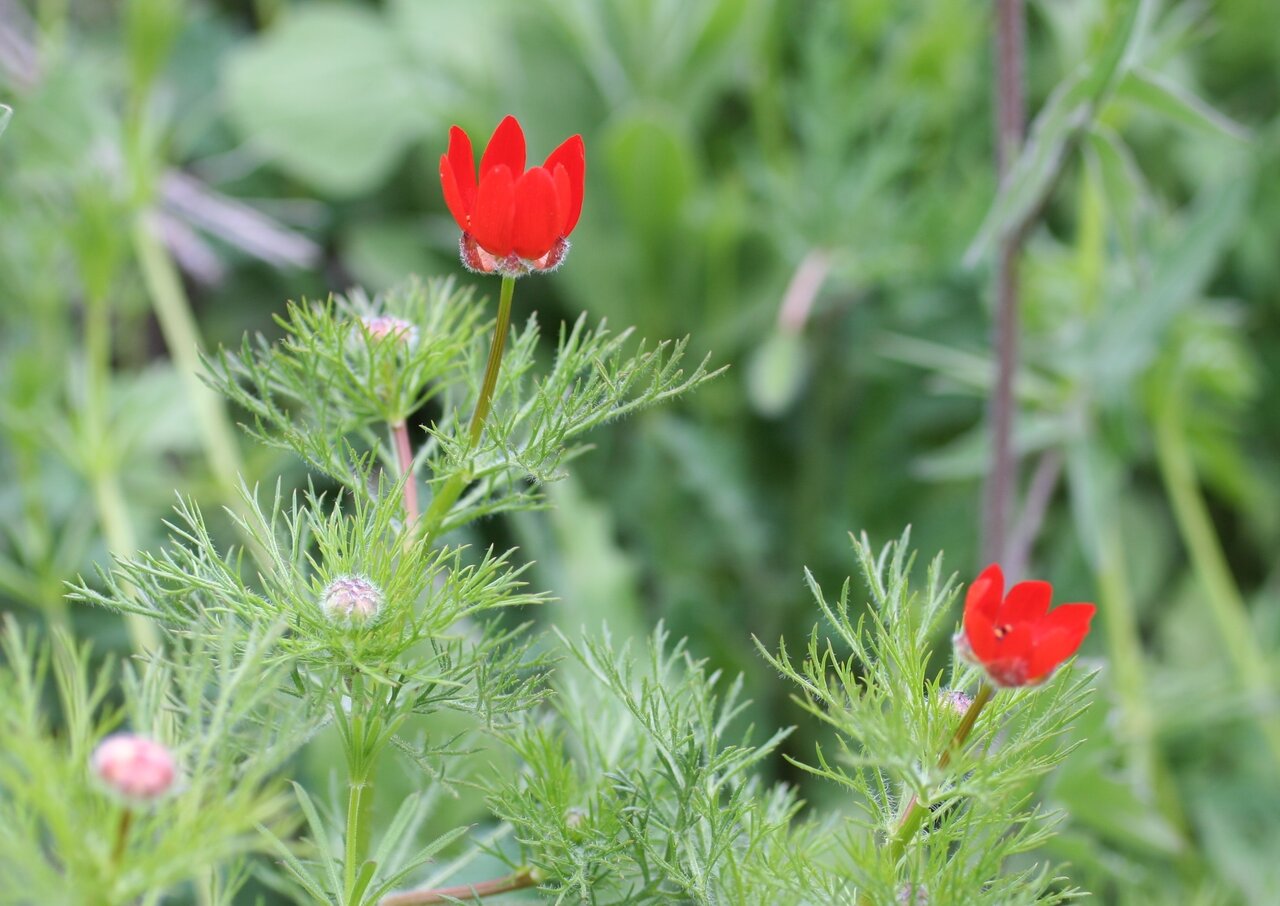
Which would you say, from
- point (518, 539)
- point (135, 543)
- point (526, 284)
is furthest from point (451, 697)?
point (526, 284)

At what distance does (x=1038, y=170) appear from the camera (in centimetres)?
63

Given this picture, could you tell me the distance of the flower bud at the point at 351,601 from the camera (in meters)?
0.32

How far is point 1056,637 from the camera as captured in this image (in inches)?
11.5

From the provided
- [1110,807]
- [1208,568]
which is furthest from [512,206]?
[1208,568]

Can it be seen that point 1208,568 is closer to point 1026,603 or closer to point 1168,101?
point 1168,101

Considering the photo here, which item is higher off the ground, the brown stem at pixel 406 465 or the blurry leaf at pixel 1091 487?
the blurry leaf at pixel 1091 487

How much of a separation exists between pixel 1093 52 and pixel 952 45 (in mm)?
349

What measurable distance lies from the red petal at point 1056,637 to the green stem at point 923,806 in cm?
2

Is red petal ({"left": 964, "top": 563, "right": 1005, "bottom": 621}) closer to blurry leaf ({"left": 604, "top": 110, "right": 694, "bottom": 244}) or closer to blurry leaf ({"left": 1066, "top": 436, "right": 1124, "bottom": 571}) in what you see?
blurry leaf ({"left": 1066, "top": 436, "right": 1124, "bottom": 571})

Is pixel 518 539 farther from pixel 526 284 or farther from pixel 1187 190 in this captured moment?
pixel 1187 190

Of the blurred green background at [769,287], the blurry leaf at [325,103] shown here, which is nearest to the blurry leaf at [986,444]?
the blurred green background at [769,287]

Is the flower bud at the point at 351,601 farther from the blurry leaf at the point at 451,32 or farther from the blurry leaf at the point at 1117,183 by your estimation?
the blurry leaf at the point at 451,32

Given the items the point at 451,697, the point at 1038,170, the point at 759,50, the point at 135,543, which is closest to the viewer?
the point at 451,697

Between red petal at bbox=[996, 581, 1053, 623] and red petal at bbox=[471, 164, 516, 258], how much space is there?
160 millimetres
